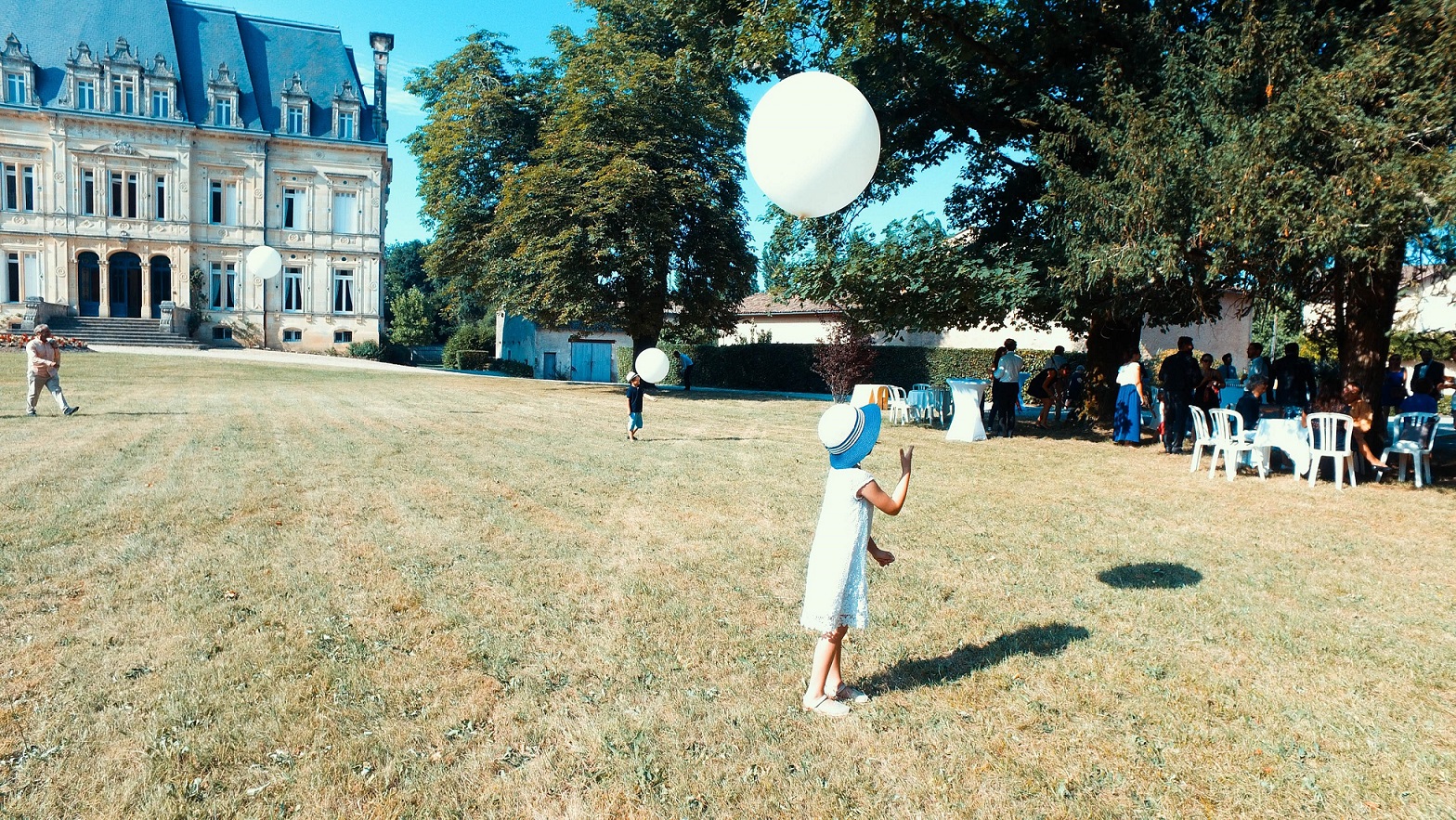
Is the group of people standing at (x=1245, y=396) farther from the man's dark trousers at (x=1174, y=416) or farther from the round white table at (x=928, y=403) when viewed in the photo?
the round white table at (x=928, y=403)

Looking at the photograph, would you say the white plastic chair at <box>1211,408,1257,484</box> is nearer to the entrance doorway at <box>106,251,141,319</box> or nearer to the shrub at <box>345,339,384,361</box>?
the shrub at <box>345,339,384,361</box>

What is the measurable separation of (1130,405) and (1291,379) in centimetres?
753

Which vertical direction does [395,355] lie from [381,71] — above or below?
below

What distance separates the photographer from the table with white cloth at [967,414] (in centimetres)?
1511

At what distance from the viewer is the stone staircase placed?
3653 cm

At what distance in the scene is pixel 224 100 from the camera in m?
40.8

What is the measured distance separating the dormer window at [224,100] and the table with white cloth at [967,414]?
135 feet

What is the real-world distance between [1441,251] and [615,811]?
10.5m

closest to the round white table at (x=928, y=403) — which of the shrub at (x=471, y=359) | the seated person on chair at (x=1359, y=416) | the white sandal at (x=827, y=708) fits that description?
the seated person on chair at (x=1359, y=416)

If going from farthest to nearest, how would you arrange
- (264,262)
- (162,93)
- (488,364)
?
1. (488,364)
2. (162,93)
3. (264,262)

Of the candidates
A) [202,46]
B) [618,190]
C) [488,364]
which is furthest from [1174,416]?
[202,46]

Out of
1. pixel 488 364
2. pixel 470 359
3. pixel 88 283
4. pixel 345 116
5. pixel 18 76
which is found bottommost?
pixel 488 364

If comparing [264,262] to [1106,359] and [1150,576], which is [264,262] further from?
[1150,576]

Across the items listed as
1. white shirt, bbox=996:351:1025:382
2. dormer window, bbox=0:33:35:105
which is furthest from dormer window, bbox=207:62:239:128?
white shirt, bbox=996:351:1025:382
